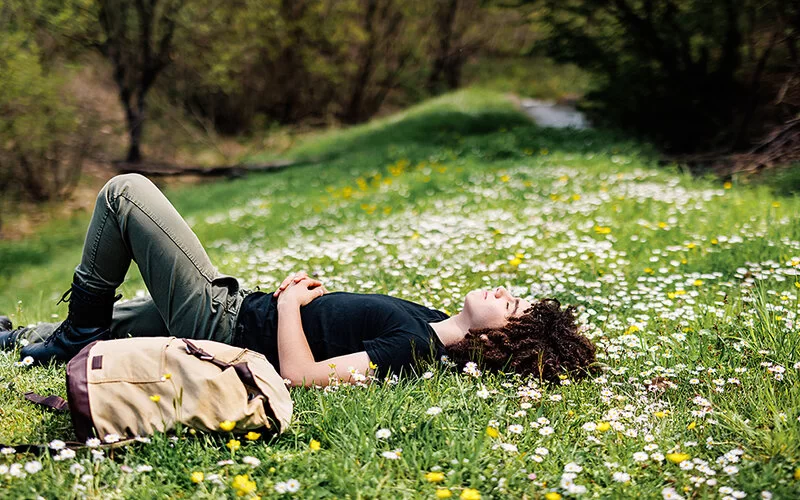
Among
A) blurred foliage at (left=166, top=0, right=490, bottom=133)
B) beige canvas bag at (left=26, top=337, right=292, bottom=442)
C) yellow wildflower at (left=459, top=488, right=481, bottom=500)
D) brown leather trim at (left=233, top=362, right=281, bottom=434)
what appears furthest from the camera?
blurred foliage at (left=166, top=0, right=490, bottom=133)

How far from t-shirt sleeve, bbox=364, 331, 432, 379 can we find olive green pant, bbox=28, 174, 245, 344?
2.57 feet

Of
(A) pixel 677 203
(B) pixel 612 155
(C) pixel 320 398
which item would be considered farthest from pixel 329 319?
(B) pixel 612 155

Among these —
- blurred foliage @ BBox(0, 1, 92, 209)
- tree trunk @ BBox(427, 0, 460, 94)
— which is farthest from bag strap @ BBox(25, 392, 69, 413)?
tree trunk @ BBox(427, 0, 460, 94)

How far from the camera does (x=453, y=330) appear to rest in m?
3.51

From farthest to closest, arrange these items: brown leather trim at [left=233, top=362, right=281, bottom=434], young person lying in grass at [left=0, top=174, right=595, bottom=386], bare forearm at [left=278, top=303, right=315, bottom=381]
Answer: young person lying in grass at [left=0, top=174, right=595, bottom=386] → bare forearm at [left=278, top=303, right=315, bottom=381] → brown leather trim at [left=233, top=362, right=281, bottom=434]

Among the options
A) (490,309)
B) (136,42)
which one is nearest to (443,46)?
(136,42)

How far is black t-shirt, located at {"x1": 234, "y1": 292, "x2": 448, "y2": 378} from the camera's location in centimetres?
332

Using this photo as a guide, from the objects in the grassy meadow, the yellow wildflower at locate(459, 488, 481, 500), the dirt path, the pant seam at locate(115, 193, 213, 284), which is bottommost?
the dirt path

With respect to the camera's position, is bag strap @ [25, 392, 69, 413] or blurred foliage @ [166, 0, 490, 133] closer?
bag strap @ [25, 392, 69, 413]

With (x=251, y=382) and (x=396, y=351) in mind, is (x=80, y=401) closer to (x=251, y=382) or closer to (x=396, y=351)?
(x=251, y=382)

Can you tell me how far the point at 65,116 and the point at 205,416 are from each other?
47.9ft

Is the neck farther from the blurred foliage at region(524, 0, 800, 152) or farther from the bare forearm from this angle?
the blurred foliage at region(524, 0, 800, 152)

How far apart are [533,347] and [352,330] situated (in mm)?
931

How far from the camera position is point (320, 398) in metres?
3.03
